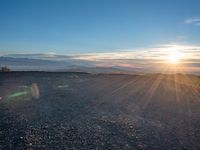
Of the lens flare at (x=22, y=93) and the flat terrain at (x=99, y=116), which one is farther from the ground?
the lens flare at (x=22, y=93)

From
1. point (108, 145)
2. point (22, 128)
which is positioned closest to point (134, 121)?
point (108, 145)

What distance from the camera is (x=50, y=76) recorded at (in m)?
29.1

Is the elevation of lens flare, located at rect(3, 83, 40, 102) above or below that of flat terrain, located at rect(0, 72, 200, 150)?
above

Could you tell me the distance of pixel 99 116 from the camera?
14.1 m

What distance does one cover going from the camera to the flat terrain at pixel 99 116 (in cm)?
1043

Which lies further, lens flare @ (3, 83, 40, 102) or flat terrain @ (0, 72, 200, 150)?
lens flare @ (3, 83, 40, 102)

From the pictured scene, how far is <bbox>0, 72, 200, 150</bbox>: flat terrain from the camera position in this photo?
411 inches

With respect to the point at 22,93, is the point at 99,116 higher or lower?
lower

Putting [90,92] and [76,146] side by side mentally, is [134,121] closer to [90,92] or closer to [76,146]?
[76,146]

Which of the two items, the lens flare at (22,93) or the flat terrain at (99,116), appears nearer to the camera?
the flat terrain at (99,116)

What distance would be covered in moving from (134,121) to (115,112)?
6.32 ft

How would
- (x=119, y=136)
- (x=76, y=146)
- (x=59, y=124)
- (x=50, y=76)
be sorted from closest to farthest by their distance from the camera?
(x=76, y=146), (x=119, y=136), (x=59, y=124), (x=50, y=76)

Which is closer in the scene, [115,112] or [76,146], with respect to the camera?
[76,146]

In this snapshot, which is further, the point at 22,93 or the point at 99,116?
the point at 22,93
